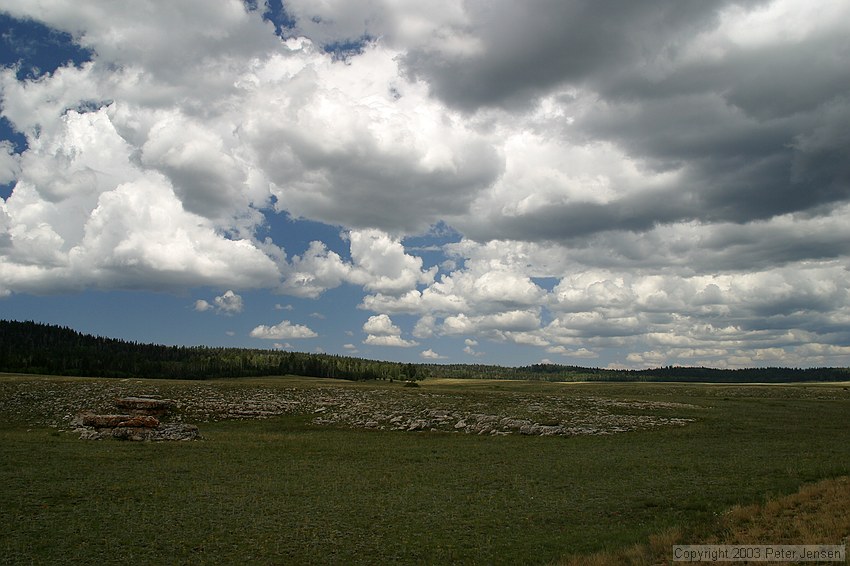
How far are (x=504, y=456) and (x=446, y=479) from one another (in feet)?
24.7

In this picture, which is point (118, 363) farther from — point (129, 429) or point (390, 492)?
point (390, 492)

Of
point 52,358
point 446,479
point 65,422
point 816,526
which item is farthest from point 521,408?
point 52,358

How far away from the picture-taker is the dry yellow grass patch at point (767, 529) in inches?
578

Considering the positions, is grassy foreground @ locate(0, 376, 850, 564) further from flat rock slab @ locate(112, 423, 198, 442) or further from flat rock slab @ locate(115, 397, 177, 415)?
flat rock slab @ locate(115, 397, 177, 415)

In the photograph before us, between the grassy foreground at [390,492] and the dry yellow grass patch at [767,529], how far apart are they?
0.20 metres

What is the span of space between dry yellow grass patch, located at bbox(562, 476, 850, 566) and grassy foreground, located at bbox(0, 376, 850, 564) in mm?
204

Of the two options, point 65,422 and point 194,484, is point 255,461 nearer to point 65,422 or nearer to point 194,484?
point 194,484

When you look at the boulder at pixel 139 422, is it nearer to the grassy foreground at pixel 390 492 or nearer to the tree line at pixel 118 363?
the grassy foreground at pixel 390 492

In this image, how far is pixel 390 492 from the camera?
24516 mm

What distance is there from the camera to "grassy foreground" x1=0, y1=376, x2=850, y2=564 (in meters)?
16.7

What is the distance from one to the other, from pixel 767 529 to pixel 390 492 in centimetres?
1486

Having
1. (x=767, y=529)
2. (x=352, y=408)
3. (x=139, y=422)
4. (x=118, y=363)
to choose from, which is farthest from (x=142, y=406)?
(x=118, y=363)

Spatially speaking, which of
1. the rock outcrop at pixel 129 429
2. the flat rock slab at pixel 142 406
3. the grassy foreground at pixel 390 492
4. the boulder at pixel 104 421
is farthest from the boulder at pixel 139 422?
the flat rock slab at pixel 142 406

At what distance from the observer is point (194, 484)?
25609mm
